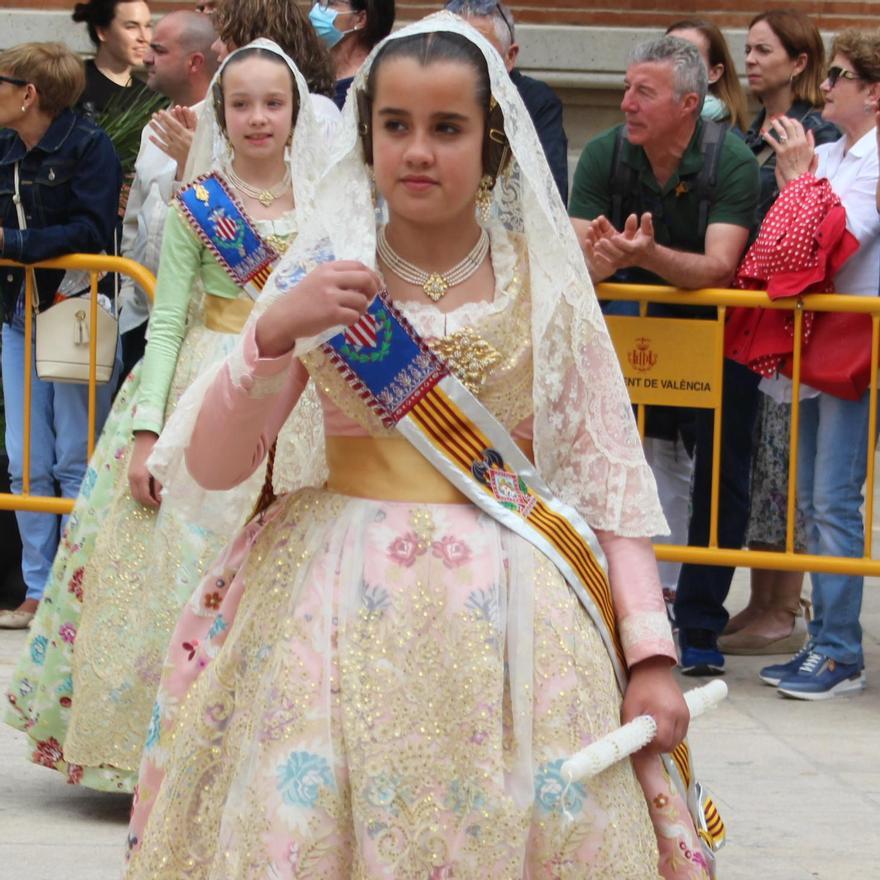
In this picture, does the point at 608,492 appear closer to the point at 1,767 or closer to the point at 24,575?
the point at 1,767

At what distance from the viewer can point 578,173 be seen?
628 centimetres

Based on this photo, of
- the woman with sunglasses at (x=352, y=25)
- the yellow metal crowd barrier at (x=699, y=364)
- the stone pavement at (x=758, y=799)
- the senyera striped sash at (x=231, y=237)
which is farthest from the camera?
the woman with sunglasses at (x=352, y=25)

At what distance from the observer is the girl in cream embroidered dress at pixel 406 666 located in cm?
258

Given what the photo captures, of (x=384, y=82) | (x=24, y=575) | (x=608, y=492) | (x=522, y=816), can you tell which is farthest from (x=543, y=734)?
(x=24, y=575)

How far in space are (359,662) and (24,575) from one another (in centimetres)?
437

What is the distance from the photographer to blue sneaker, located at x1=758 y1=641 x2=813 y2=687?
6.18 metres

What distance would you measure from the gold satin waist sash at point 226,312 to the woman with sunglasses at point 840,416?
2132 millimetres

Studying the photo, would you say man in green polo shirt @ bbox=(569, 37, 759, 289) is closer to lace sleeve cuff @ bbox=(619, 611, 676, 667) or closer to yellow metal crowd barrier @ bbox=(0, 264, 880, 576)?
yellow metal crowd barrier @ bbox=(0, 264, 880, 576)

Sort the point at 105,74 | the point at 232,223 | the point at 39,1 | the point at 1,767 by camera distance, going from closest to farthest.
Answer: the point at 232,223
the point at 1,767
the point at 105,74
the point at 39,1

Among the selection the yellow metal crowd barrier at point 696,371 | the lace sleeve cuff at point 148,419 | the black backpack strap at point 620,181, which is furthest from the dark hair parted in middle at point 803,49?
the lace sleeve cuff at point 148,419

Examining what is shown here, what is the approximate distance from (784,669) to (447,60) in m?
3.88

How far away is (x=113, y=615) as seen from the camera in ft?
15.1

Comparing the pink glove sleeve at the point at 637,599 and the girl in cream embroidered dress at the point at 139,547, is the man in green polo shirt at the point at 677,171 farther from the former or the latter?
the pink glove sleeve at the point at 637,599

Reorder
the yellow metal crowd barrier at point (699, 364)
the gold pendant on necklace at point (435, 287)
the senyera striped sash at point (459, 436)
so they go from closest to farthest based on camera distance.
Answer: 1. the senyera striped sash at point (459, 436)
2. the gold pendant on necklace at point (435, 287)
3. the yellow metal crowd barrier at point (699, 364)
